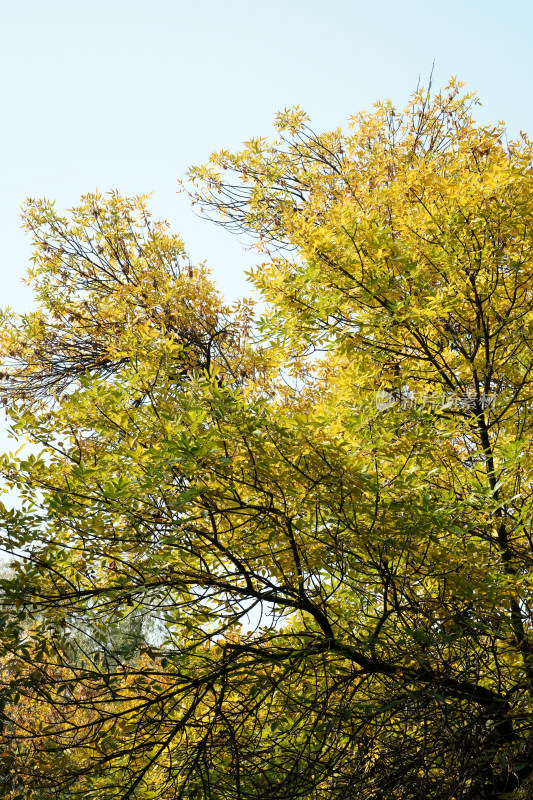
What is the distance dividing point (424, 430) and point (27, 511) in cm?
225

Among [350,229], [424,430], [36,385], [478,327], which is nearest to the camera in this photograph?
[424,430]

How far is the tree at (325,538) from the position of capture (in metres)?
3.30

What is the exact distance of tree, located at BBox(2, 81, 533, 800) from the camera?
3.30m

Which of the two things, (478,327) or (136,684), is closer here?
(136,684)

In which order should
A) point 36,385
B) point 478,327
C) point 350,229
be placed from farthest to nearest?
point 36,385, point 478,327, point 350,229

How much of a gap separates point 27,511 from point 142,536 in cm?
63

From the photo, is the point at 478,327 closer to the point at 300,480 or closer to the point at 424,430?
the point at 424,430

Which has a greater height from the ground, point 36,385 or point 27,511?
point 36,385

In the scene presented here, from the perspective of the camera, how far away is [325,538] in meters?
3.60

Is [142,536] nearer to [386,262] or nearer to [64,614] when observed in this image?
[64,614]

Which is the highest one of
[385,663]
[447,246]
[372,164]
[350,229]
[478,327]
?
[372,164]

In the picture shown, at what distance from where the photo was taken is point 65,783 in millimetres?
3402

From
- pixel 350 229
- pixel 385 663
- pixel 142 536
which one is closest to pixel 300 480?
pixel 142 536

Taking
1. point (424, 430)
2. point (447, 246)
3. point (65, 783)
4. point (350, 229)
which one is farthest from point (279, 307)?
point (65, 783)
